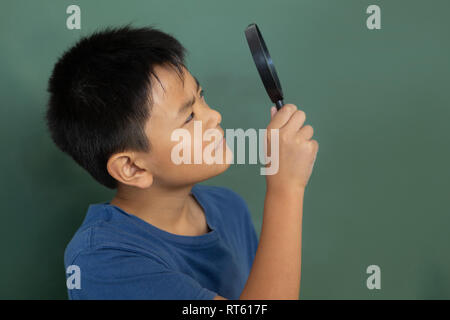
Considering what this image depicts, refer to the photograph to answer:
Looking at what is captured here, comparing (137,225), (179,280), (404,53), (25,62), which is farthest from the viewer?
(404,53)

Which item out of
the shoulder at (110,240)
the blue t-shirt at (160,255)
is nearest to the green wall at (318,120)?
the blue t-shirt at (160,255)

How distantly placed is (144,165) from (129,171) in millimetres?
32

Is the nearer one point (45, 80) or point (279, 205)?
point (279, 205)

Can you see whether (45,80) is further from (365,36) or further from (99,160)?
(365,36)

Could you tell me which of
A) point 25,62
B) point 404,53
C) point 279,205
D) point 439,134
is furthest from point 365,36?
point 25,62

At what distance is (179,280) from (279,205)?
22 centimetres

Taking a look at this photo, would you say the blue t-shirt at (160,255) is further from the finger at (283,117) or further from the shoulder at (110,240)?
the finger at (283,117)

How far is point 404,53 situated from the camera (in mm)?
1102

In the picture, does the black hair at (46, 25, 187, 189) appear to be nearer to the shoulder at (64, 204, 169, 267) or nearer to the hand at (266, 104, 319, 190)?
the shoulder at (64, 204, 169, 267)

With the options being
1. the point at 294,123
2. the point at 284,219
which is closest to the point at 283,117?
the point at 294,123

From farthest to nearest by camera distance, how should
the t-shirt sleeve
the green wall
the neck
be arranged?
the green wall, the neck, the t-shirt sleeve

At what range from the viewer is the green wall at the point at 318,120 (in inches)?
40.1

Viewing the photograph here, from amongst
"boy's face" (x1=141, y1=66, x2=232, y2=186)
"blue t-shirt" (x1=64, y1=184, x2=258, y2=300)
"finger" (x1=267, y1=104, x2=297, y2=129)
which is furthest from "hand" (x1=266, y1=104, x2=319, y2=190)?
"blue t-shirt" (x1=64, y1=184, x2=258, y2=300)

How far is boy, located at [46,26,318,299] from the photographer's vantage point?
76cm
